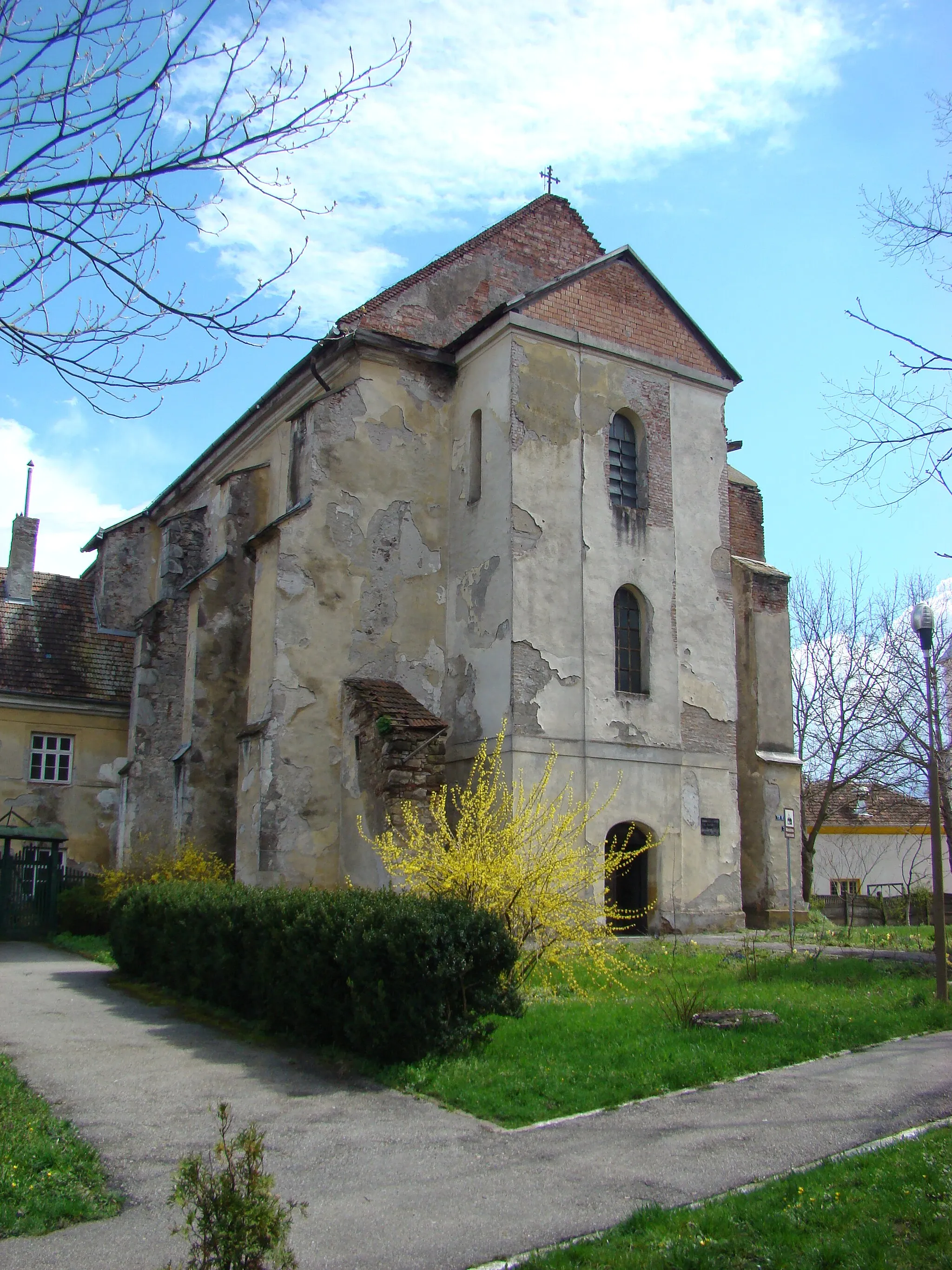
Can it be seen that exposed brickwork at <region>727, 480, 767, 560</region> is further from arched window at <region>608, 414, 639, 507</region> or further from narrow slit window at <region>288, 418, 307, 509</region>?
narrow slit window at <region>288, 418, 307, 509</region>

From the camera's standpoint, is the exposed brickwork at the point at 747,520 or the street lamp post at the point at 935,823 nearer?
the street lamp post at the point at 935,823

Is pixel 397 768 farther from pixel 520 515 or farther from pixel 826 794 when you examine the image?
pixel 826 794

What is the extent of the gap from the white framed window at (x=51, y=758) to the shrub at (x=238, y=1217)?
75.2 feet

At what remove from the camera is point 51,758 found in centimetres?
2536

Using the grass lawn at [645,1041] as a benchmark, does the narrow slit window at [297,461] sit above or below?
above

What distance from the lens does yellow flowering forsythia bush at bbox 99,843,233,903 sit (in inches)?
739

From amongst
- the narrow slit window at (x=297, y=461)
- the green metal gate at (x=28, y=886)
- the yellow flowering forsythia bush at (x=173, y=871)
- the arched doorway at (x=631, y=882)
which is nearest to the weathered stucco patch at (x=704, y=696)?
the arched doorway at (x=631, y=882)

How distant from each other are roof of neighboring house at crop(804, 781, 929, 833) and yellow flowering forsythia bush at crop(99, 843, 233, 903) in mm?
24306

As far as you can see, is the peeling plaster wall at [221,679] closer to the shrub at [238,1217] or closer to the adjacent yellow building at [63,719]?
the adjacent yellow building at [63,719]

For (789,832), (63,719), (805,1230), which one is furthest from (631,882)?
(63,719)

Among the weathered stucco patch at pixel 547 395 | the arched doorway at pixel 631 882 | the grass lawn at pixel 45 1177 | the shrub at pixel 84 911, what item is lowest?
the grass lawn at pixel 45 1177

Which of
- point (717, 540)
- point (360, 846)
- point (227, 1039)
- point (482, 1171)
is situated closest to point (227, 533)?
point (360, 846)

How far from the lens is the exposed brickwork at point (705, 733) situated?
Result: 19203 mm

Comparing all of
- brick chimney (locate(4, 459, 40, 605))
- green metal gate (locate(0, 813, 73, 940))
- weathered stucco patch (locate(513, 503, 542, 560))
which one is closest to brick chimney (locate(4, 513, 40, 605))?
brick chimney (locate(4, 459, 40, 605))
